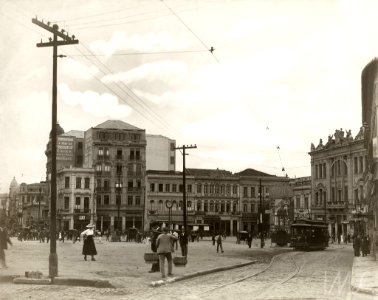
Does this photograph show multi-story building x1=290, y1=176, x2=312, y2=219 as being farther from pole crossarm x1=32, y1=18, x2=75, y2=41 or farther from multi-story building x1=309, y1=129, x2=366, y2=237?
pole crossarm x1=32, y1=18, x2=75, y2=41

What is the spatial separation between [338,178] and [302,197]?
1176 cm

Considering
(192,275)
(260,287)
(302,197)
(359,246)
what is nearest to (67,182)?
(302,197)

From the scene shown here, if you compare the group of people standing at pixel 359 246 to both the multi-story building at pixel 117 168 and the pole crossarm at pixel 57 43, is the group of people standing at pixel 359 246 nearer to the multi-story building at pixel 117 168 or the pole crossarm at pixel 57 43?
the pole crossarm at pixel 57 43

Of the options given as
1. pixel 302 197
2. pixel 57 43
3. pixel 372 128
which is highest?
pixel 372 128

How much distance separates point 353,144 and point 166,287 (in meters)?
62.3

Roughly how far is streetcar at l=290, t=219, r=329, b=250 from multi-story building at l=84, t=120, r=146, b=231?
42.4 meters

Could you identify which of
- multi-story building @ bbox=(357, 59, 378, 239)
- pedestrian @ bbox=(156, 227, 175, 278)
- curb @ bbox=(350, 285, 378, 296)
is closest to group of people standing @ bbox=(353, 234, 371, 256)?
multi-story building @ bbox=(357, 59, 378, 239)

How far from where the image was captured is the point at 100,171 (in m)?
87.6

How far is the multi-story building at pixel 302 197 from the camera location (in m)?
86.1

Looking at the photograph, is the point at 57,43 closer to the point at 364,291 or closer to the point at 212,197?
the point at 364,291

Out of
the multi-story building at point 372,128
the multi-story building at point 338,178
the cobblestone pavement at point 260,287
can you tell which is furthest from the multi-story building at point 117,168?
the cobblestone pavement at point 260,287

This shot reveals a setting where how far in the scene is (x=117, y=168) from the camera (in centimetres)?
8856

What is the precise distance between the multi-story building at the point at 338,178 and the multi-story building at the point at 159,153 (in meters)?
24.2

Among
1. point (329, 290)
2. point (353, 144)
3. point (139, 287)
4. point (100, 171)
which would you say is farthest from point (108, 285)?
point (100, 171)
